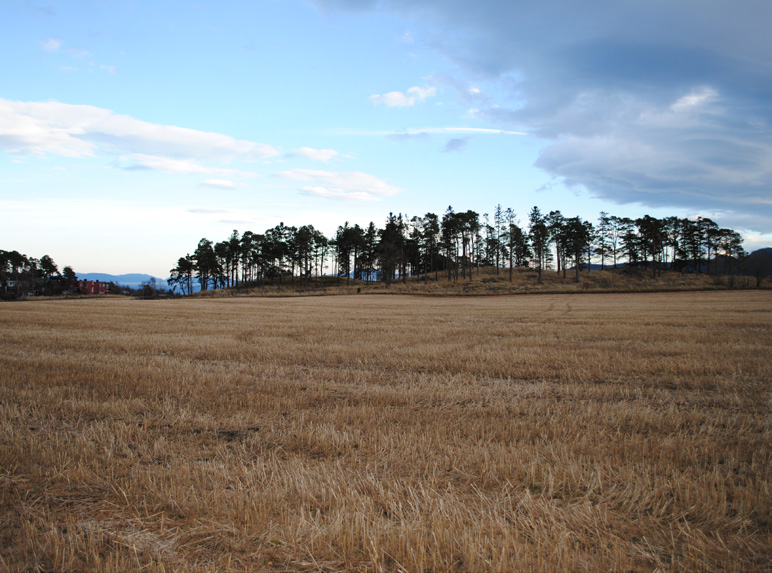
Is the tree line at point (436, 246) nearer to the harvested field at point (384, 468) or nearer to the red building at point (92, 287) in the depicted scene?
the red building at point (92, 287)

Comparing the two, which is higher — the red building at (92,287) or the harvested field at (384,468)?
the red building at (92,287)

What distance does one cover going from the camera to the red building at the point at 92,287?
12216 cm

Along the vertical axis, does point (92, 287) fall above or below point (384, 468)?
above

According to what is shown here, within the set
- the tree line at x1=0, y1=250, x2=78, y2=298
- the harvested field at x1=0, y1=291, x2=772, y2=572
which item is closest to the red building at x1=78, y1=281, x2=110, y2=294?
the tree line at x1=0, y1=250, x2=78, y2=298

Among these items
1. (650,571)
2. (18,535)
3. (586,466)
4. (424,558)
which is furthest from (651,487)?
(18,535)

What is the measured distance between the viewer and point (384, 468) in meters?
4.54

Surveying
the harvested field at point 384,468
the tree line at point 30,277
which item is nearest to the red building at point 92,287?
the tree line at point 30,277

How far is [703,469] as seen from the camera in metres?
4.50

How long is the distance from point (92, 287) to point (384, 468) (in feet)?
506

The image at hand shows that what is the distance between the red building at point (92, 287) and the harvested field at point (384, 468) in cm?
13573

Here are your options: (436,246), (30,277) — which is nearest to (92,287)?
(30,277)

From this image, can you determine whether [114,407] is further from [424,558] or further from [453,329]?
[453,329]

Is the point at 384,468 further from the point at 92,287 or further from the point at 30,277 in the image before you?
the point at 92,287

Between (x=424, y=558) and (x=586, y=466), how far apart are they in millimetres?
2472
